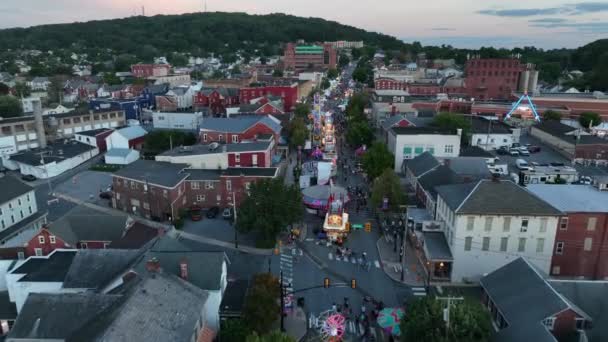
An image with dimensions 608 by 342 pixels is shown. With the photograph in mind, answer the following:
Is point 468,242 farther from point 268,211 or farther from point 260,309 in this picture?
point 260,309

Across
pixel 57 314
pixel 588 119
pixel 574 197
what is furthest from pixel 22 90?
pixel 588 119

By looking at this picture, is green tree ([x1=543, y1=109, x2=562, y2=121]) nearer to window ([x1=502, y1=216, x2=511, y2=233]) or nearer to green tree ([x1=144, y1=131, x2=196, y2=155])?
window ([x1=502, y1=216, x2=511, y2=233])

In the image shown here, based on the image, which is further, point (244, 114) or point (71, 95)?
point (71, 95)

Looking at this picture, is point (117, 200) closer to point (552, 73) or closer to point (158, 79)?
point (158, 79)

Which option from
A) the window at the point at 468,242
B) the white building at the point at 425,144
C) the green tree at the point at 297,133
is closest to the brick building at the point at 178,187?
the green tree at the point at 297,133

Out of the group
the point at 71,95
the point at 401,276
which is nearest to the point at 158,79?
the point at 71,95

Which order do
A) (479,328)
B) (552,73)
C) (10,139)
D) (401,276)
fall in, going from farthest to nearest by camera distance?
(552,73) → (10,139) → (401,276) → (479,328)

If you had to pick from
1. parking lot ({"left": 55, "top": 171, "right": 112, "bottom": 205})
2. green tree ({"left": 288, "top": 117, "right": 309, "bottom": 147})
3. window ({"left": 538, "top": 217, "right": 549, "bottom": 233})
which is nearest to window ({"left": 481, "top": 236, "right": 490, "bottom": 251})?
window ({"left": 538, "top": 217, "right": 549, "bottom": 233})
